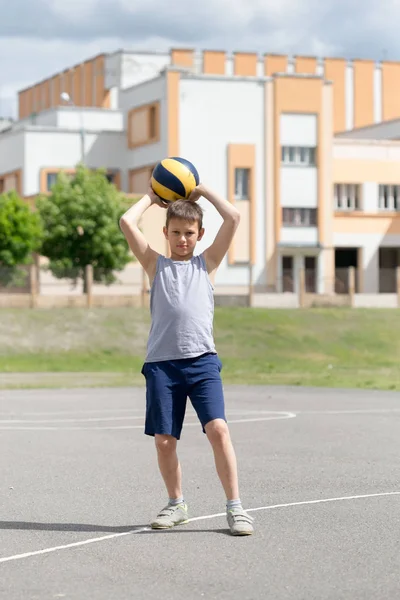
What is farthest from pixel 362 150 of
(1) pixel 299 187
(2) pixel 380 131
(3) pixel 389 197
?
(2) pixel 380 131

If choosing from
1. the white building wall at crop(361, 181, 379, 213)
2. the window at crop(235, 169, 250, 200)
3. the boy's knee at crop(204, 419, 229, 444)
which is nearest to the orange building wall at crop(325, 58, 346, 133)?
the white building wall at crop(361, 181, 379, 213)

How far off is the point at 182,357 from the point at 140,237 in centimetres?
Result: 88

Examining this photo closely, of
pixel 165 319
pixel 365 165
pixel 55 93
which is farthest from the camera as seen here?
pixel 55 93

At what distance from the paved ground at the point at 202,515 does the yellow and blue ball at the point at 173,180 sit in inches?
84.8

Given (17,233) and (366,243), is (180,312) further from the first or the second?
(366,243)

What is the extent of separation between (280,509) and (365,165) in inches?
2844

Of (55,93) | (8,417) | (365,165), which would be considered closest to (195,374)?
(8,417)

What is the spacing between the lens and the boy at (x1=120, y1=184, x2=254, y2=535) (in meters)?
8.47

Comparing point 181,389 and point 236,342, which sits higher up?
point 181,389

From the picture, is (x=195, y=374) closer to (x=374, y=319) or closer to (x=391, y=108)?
(x=374, y=319)

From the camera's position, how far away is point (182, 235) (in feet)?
28.0

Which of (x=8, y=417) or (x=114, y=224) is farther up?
(x=114, y=224)

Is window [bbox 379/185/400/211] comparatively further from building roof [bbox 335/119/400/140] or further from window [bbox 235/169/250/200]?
window [bbox 235/169/250/200]

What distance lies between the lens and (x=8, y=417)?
18.8 metres
